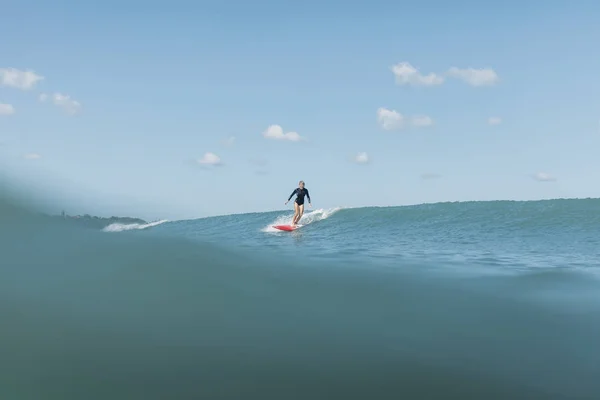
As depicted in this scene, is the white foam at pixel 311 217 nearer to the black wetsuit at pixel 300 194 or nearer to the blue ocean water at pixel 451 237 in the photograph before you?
the blue ocean water at pixel 451 237

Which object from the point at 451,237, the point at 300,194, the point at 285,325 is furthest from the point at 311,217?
the point at 285,325

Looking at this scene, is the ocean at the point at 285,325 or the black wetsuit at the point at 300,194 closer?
the ocean at the point at 285,325

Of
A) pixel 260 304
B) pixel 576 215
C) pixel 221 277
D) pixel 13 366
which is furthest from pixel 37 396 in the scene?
pixel 576 215

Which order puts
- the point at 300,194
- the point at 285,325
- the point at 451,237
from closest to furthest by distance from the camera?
the point at 285,325
the point at 451,237
the point at 300,194

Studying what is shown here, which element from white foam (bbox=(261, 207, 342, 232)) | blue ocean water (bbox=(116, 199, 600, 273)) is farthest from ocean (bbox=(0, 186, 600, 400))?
white foam (bbox=(261, 207, 342, 232))

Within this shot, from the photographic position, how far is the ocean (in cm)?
384

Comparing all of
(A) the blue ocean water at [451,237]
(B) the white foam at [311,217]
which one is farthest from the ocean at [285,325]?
(B) the white foam at [311,217]

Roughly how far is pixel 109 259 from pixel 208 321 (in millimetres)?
4674

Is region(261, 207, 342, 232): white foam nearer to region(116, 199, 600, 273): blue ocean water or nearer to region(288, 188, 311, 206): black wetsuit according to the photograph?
region(116, 199, 600, 273): blue ocean water

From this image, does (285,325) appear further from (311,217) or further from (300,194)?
(311,217)

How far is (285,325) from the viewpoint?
5316mm

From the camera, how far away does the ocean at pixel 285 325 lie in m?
3.84

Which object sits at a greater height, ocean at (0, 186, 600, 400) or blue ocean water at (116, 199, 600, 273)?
blue ocean water at (116, 199, 600, 273)

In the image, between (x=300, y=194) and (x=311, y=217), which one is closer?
(x=300, y=194)
